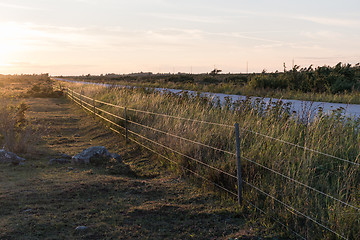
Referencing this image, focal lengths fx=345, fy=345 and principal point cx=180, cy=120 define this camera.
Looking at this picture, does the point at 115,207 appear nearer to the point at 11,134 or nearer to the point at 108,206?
the point at 108,206

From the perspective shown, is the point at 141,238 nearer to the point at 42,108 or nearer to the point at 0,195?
the point at 0,195

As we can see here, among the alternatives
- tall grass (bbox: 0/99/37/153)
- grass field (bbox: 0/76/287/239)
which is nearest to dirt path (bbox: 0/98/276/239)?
grass field (bbox: 0/76/287/239)

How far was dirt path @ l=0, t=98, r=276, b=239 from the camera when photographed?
4734mm

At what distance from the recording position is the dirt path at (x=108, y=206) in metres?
4.73

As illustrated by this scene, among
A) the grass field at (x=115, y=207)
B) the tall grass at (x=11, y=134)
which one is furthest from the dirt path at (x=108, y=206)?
the tall grass at (x=11, y=134)

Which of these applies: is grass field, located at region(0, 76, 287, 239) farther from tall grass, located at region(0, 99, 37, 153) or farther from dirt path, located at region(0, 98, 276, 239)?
tall grass, located at region(0, 99, 37, 153)

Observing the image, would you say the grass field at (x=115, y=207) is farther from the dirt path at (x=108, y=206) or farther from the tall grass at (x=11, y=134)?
the tall grass at (x=11, y=134)

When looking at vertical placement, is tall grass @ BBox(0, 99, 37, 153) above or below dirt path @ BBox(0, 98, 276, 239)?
above

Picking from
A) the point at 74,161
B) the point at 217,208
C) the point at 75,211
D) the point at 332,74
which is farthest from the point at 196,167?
the point at 332,74

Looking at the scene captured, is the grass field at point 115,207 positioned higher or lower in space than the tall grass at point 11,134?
lower

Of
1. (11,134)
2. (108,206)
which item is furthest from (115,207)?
(11,134)

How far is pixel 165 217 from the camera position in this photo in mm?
5223

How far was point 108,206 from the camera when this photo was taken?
18.7 ft

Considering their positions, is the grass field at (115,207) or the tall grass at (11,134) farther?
the tall grass at (11,134)
